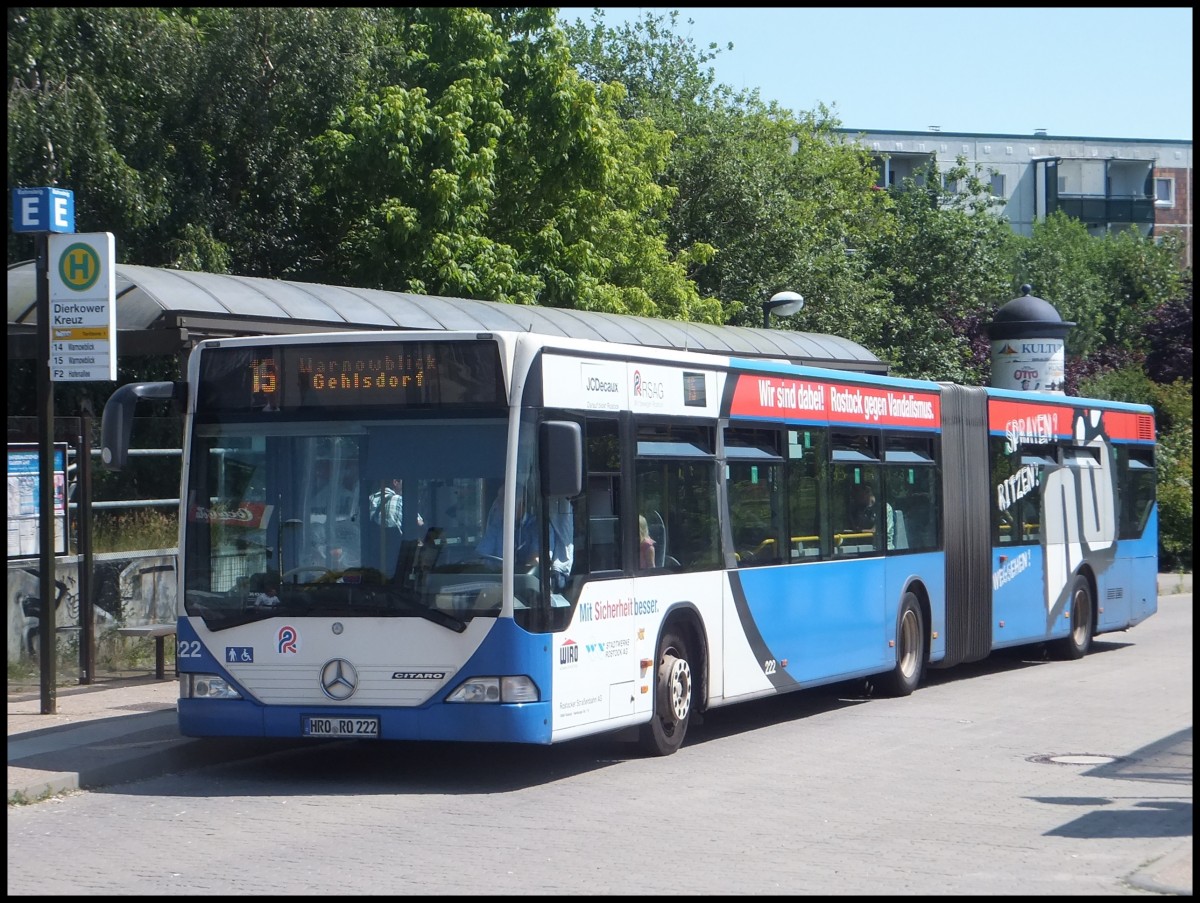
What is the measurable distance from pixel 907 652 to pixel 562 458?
6.96 meters

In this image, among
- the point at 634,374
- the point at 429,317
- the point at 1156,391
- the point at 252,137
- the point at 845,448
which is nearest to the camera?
the point at 634,374

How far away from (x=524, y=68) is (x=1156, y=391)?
20.2m

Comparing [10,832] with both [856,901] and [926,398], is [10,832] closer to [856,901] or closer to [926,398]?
[856,901]

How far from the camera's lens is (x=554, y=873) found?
748 centimetres

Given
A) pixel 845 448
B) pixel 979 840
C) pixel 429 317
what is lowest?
pixel 979 840

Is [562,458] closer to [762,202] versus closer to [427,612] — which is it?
[427,612]

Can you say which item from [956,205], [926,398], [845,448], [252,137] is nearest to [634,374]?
[845,448]

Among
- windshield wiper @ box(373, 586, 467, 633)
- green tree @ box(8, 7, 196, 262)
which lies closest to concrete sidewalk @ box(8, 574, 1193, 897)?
windshield wiper @ box(373, 586, 467, 633)

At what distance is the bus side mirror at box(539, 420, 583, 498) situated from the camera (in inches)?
394

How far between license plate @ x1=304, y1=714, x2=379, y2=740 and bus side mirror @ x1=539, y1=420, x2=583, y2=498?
1816mm

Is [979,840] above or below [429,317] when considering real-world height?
below

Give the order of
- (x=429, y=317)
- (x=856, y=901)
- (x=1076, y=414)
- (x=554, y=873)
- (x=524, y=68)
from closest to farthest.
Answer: (x=856, y=901)
(x=554, y=873)
(x=429, y=317)
(x=1076, y=414)
(x=524, y=68)

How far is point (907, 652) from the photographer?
15898 mm

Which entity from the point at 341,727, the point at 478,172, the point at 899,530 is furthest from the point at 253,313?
the point at 478,172
